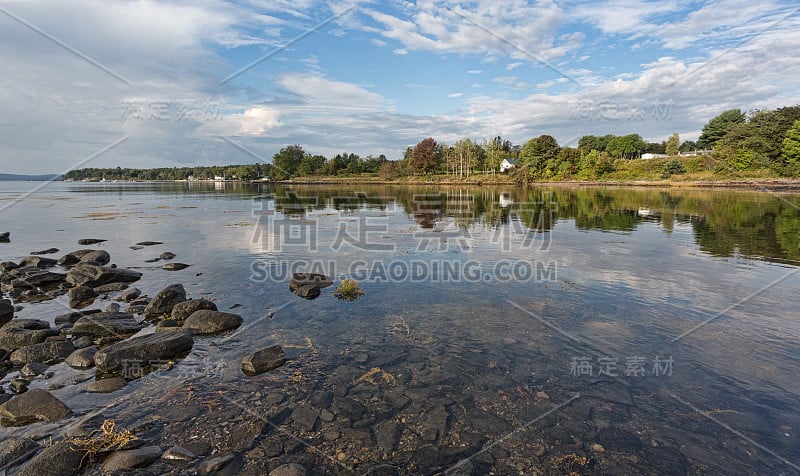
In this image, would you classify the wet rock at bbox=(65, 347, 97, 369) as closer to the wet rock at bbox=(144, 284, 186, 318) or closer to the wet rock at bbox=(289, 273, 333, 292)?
the wet rock at bbox=(144, 284, 186, 318)

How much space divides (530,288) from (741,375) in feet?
22.7

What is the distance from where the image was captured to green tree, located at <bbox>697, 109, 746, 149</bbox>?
374ft

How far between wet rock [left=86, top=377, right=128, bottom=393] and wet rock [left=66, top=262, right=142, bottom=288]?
29.4 feet

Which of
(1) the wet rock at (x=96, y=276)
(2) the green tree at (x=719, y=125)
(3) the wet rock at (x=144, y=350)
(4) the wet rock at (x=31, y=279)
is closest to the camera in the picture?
(3) the wet rock at (x=144, y=350)

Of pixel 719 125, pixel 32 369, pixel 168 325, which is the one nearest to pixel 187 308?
pixel 168 325

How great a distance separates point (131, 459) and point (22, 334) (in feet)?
22.9

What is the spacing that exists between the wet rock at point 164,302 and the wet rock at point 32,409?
4.91 meters

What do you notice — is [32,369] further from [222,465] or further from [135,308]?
[222,465]

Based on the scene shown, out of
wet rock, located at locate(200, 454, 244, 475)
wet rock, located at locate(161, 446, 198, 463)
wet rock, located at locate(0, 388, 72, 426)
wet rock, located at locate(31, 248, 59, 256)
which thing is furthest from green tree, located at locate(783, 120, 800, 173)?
wet rock, located at locate(31, 248, 59, 256)

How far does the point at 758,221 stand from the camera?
3166 centimetres

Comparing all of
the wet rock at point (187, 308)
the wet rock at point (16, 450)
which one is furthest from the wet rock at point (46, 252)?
the wet rock at point (16, 450)

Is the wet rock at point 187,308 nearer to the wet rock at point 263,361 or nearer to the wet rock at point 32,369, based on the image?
the wet rock at point 32,369

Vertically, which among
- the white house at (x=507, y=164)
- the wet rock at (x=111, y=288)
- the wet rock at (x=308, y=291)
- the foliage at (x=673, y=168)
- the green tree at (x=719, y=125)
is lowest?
the wet rock at (x=111, y=288)

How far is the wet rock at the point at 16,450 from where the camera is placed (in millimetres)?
5848
